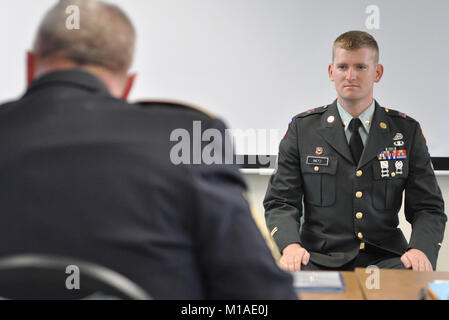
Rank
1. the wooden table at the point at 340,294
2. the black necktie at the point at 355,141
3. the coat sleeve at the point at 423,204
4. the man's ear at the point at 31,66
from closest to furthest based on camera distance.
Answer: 1. the man's ear at the point at 31,66
2. the wooden table at the point at 340,294
3. the coat sleeve at the point at 423,204
4. the black necktie at the point at 355,141

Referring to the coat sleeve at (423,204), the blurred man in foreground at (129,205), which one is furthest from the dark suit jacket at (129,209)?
the coat sleeve at (423,204)

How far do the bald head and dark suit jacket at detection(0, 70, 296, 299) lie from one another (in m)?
0.18

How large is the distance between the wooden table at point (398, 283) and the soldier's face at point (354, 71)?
890 millimetres

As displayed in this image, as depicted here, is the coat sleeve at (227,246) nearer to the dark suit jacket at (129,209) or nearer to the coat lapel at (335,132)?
the dark suit jacket at (129,209)

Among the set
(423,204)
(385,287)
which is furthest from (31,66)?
(423,204)

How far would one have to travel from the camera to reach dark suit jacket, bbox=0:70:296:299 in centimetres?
70

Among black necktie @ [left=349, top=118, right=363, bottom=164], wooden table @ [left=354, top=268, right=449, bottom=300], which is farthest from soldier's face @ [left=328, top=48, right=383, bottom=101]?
wooden table @ [left=354, top=268, right=449, bottom=300]

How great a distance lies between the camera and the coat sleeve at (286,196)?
203 centimetres

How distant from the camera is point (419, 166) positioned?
7.03 feet

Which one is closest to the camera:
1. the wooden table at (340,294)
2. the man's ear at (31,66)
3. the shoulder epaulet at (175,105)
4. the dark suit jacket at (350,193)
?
the shoulder epaulet at (175,105)

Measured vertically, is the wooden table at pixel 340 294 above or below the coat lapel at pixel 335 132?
below

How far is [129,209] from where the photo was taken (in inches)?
27.7

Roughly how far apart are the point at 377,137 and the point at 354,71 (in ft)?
1.04

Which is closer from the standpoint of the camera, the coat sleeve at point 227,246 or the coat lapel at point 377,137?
A: the coat sleeve at point 227,246
